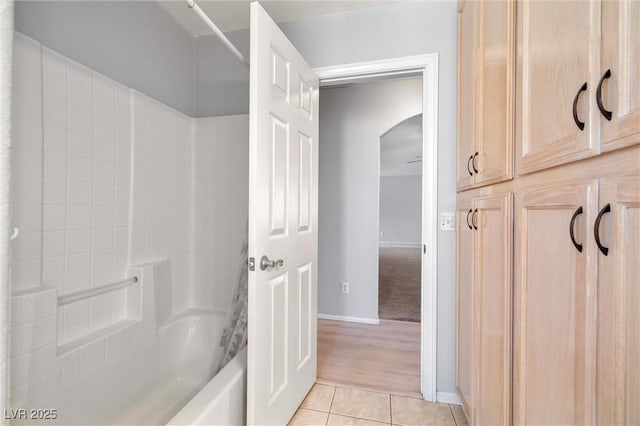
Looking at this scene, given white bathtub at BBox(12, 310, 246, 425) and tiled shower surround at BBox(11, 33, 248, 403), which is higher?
tiled shower surround at BBox(11, 33, 248, 403)

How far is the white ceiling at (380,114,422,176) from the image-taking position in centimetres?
477

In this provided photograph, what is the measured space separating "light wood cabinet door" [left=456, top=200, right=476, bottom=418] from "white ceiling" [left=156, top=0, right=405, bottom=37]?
1441 mm

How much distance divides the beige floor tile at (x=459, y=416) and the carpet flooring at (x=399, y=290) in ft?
4.51

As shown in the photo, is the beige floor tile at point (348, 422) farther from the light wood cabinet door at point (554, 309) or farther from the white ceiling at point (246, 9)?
the white ceiling at point (246, 9)

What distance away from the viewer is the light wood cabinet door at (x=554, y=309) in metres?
0.55

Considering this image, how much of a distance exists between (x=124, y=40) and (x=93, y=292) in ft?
4.69

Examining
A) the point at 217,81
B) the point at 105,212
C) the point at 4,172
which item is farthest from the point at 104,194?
the point at 217,81

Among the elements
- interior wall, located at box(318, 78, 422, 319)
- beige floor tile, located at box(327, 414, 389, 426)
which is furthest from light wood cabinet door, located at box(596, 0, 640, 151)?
interior wall, located at box(318, 78, 422, 319)

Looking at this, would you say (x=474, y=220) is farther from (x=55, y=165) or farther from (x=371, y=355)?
(x=55, y=165)

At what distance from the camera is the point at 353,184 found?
302cm

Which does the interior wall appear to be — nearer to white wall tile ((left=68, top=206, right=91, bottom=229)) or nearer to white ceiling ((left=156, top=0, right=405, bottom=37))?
white ceiling ((left=156, top=0, right=405, bottom=37))

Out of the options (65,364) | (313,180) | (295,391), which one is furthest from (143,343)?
(313,180)

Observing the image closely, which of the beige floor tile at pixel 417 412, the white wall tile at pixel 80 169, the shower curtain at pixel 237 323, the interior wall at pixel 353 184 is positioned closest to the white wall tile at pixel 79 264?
the white wall tile at pixel 80 169

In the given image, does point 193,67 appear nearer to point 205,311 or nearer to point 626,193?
point 205,311
